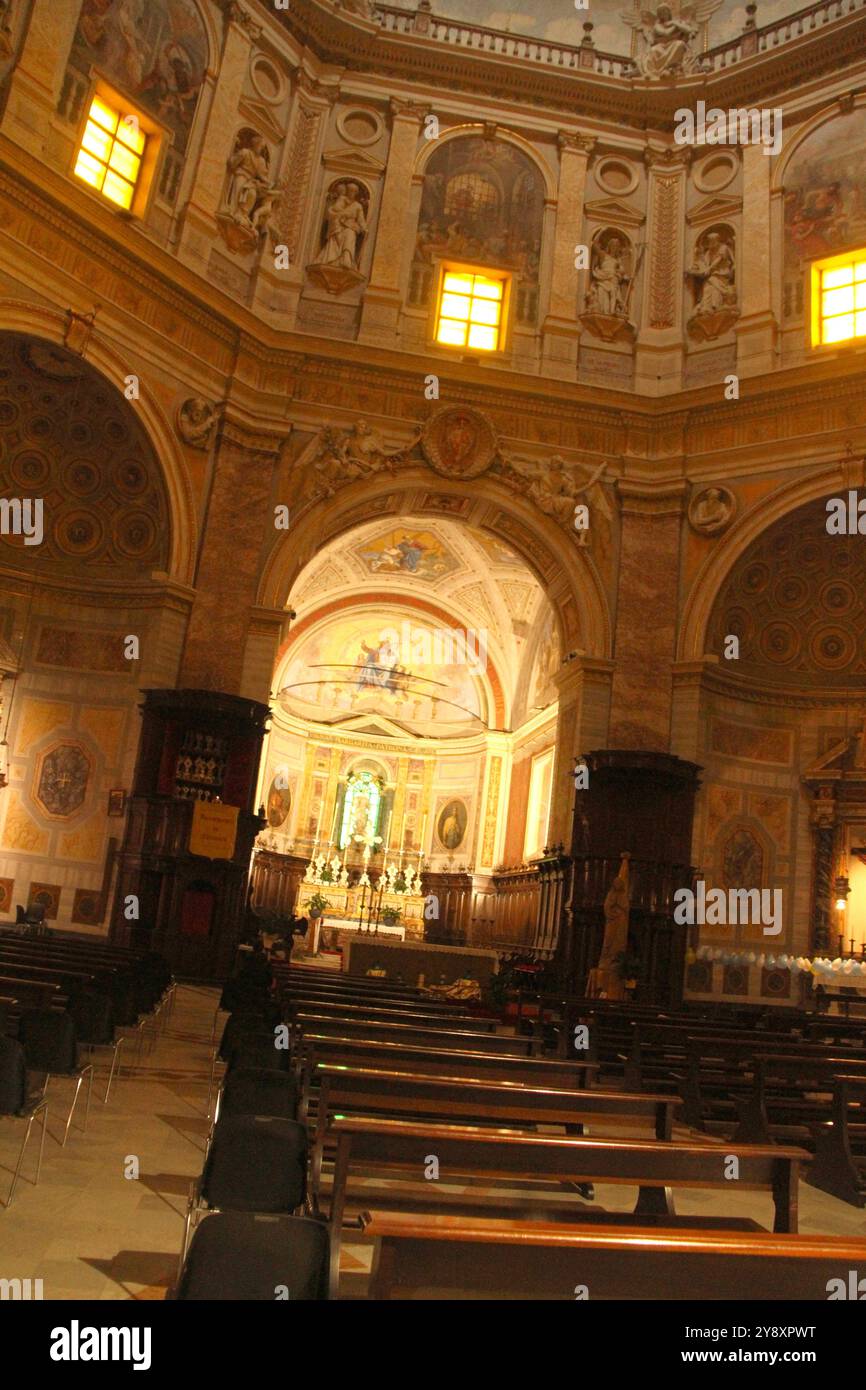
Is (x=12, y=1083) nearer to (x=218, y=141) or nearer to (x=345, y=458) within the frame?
(x=345, y=458)

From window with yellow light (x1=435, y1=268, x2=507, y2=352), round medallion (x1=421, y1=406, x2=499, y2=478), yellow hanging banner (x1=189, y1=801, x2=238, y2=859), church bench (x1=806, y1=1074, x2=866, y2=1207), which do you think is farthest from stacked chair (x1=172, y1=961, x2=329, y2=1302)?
window with yellow light (x1=435, y1=268, x2=507, y2=352)

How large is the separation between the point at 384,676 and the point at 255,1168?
2957cm

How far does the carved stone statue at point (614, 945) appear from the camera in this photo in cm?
1638

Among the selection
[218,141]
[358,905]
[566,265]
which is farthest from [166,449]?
[358,905]

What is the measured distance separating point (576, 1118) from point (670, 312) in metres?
18.7

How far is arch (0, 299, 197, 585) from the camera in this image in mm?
16641

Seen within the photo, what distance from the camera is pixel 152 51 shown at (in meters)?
18.3

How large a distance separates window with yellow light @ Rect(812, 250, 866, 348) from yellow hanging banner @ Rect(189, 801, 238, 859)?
43.6 ft

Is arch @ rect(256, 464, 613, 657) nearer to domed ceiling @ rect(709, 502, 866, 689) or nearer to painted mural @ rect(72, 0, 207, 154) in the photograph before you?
domed ceiling @ rect(709, 502, 866, 689)

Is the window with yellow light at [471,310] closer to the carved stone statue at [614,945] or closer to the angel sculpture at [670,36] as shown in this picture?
the angel sculpture at [670,36]

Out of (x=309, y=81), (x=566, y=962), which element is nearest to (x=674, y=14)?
(x=309, y=81)

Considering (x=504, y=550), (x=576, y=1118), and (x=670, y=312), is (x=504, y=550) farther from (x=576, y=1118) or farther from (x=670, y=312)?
(x=576, y=1118)

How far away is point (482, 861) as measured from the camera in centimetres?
2955

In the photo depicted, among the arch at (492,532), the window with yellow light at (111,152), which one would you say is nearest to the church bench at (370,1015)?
the arch at (492,532)
